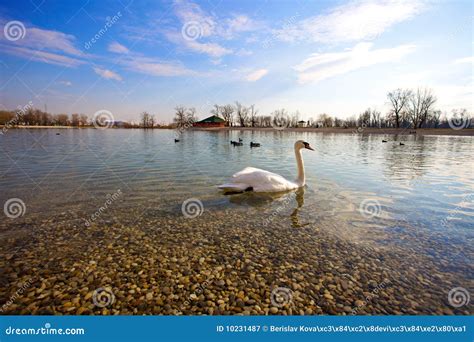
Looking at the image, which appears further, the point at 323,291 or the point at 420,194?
the point at 420,194

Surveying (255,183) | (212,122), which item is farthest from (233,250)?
(212,122)

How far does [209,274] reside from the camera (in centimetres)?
411

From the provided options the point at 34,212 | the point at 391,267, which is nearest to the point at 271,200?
the point at 391,267

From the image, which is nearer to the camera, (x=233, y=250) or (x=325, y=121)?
(x=233, y=250)

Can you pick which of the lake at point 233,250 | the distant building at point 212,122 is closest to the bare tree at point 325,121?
the distant building at point 212,122

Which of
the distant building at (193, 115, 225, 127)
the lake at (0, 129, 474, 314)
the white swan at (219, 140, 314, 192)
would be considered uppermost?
the distant building at (193, 115, 225, 127)

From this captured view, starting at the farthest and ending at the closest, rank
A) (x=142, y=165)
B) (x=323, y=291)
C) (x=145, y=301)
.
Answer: (x=142, y=165)
(x=323, y=291)
(x=145, y=301)

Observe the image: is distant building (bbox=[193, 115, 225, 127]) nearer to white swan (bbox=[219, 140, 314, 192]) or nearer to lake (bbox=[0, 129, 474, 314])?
lake (bbox=[0, 129, 474, 314])

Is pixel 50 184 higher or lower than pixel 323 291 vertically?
higher

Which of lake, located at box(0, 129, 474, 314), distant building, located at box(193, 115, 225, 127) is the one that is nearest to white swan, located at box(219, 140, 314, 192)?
lake, located at box(0, 129, 474, 314)

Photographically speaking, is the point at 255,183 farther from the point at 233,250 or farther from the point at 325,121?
the point at 325,121

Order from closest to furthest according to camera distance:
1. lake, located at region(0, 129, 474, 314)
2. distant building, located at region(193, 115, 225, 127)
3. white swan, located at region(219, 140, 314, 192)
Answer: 1. lake, located at region(0, 129, 474, 314)
2. white swan, located at region(219, 140, 314, 192)
3. distant building, located at region(193, 115, 225, 127)

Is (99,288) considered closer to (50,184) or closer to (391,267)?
(391,267)

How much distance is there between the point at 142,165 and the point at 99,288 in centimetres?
1233
